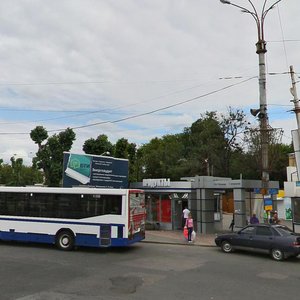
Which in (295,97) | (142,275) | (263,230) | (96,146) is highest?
(96,146)

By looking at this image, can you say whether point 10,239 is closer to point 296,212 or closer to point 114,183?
point 114,183

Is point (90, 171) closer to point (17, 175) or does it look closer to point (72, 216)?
point (72, 216)

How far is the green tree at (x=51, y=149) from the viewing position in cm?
3491

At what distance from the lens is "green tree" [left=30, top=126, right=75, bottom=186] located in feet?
115

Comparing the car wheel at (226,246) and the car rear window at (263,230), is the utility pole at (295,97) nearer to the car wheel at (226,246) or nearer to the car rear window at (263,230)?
the car rear window at (263,230)

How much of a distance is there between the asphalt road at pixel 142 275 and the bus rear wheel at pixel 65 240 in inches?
20.3

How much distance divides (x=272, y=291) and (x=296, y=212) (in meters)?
13.4

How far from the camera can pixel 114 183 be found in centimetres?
3045

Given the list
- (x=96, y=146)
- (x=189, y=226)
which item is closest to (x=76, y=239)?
(x=189, y=226)

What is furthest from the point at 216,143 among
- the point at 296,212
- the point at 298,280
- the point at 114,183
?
the point at 298,280

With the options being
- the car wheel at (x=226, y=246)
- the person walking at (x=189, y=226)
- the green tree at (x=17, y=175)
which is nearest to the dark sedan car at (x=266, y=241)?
the car wheel at (x=226, y=246)

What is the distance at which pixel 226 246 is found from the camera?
1762 cm

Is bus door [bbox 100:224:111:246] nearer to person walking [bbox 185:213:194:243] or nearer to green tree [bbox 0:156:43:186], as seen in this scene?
person walking [bbox 185:213:194:243]

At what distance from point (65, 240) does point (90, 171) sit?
11318 mm
